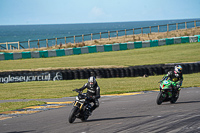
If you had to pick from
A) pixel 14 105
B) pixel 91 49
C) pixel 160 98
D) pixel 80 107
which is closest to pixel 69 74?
pixel 14 105

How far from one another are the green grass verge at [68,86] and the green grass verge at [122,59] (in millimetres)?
4463

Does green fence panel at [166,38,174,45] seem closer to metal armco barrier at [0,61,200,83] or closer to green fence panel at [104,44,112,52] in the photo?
green fence panel at [104,44,112,52]

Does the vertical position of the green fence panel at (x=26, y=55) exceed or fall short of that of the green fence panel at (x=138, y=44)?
it falls short

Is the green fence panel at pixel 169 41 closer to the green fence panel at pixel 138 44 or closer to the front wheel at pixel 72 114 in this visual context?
the green fence panel at pixel 138 44

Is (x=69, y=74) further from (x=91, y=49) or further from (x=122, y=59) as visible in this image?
(x=91, y=49)

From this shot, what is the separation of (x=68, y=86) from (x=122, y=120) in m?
9.53

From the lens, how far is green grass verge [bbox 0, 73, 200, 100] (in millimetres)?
16578

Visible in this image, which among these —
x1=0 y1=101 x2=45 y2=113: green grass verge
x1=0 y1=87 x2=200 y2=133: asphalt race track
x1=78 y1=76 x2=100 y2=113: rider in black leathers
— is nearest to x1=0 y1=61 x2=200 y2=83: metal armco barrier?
x1=0 y1=101 x2=45 y2=113: green grass verge

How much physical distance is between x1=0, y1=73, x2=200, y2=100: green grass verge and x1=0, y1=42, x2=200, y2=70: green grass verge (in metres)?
4.46

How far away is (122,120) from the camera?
9.27m

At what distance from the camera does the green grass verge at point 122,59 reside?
83.6ft

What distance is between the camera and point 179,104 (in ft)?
40.3

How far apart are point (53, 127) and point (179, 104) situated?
18.5 ft

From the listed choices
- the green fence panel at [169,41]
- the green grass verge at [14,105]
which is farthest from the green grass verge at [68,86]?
the green fence panel at [169,41]
